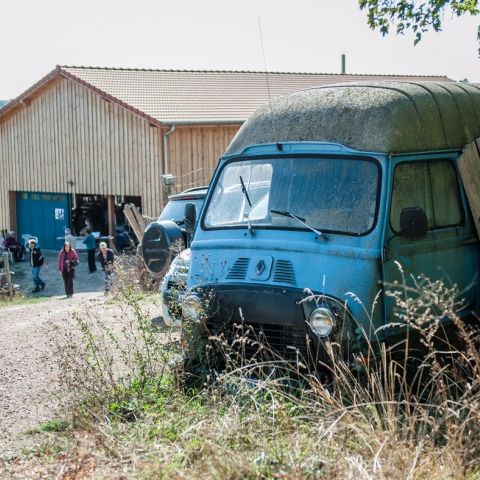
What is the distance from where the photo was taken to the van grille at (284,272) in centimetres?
656

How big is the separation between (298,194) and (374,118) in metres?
0.88

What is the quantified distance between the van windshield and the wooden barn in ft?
56.4

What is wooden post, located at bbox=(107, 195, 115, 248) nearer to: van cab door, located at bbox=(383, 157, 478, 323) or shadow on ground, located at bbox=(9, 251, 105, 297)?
shadow on ground, located at bbox=(9, 251, 105, 297)

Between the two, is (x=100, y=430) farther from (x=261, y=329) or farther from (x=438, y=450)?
(x=438, y=450)

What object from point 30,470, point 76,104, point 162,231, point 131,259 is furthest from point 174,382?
point 76,104

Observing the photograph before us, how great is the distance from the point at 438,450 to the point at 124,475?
195 cm

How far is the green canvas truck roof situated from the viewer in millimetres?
6754

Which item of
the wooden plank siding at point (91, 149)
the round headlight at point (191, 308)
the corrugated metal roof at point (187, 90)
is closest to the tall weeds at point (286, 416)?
the round headlight at point (191, 308)

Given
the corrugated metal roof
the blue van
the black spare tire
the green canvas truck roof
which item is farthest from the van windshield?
the corrugated metal roof

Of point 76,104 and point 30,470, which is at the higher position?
point 76,104

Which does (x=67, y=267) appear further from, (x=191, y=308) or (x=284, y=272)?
(x=284, y=272)

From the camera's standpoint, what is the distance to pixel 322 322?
6.21m

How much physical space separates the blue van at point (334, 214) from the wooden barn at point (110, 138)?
17419 mm

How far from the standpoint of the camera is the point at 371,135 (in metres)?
6.71
